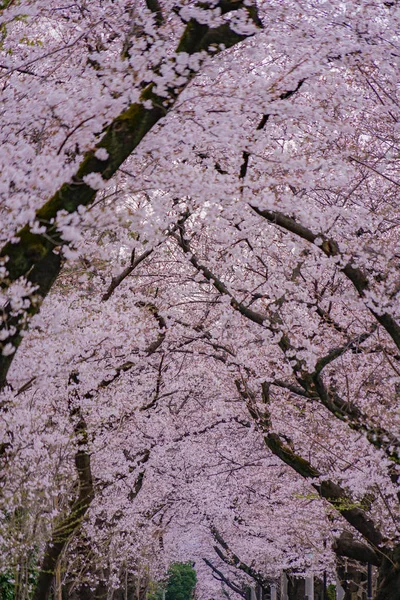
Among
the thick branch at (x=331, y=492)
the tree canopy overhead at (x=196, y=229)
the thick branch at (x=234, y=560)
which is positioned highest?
the tree canopy overhead at (x=196, y=229)

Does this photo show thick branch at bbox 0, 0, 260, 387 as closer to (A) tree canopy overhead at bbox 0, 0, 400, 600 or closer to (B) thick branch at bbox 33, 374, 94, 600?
(A) tree canopy overhead at bbox 0, 0, 400, 600

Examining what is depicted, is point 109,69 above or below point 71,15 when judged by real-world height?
below

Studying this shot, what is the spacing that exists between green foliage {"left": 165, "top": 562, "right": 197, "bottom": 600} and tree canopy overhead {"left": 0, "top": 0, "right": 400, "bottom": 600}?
3569 centimetres

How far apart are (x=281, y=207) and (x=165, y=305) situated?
20.9 ft

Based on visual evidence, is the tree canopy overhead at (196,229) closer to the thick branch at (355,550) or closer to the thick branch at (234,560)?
the thick branch at (355,550)

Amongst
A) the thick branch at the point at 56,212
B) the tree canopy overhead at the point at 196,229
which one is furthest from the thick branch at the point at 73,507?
the thick branch at the point at 56,212

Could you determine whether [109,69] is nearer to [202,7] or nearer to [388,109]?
[202,7]

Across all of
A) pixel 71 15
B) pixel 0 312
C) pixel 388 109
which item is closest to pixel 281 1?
pixel 388 109

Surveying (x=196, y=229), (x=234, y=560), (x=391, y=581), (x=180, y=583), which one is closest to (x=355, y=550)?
(x=391, y=581)

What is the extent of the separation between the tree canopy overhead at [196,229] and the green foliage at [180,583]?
117ft

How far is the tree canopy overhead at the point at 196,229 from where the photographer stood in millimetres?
6156

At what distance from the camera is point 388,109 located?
36.7ft

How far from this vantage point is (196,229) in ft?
54.3

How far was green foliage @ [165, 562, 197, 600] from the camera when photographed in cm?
Result: 5425
